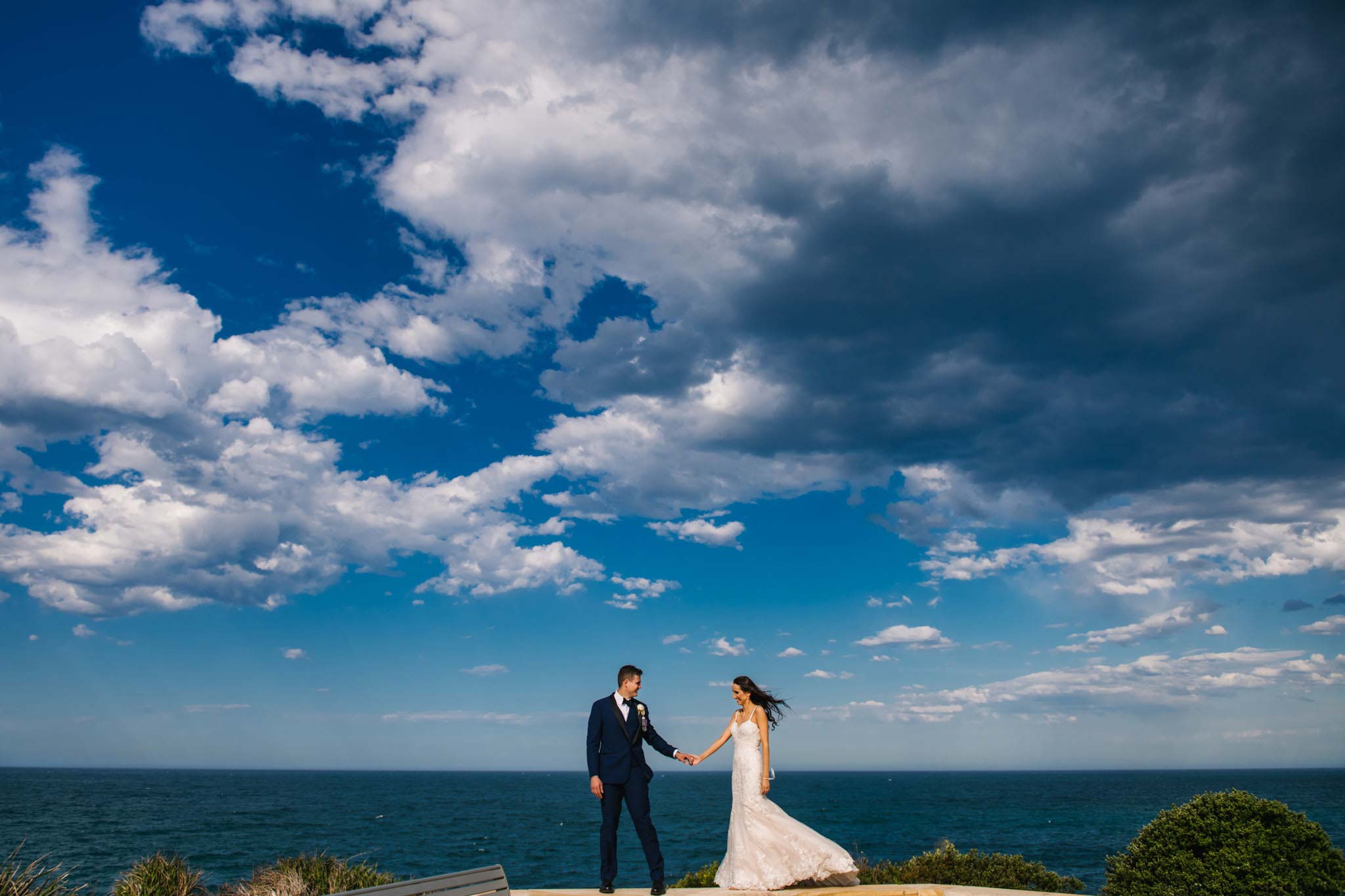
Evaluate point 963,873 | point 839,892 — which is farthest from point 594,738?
point 963,873

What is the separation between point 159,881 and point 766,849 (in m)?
9.76

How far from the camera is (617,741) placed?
28.9 feet

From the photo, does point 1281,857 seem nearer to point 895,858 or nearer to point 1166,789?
point 895,858

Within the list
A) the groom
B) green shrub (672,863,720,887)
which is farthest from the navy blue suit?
green shrub (672,863,720,887)

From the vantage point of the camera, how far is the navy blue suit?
28.5 ft

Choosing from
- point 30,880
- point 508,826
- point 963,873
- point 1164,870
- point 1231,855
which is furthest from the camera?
point 508,826

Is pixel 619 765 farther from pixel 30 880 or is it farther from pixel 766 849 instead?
pixel 30 880

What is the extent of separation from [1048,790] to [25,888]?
14771 cm

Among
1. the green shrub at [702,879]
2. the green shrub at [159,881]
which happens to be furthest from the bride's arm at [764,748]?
the green shrub at [159,881]

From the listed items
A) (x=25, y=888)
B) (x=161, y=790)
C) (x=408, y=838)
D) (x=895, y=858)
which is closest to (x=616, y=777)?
(x=25, y=888)

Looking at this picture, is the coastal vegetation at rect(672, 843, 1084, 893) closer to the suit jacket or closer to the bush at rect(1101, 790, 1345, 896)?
the bush at rect(1101, 790, 1345, 896)

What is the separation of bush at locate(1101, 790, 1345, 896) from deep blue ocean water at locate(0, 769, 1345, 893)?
319 inches

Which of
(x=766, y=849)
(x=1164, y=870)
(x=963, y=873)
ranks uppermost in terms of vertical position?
(x=766, y=849)

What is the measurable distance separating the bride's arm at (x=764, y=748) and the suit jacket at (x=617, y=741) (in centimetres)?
122
